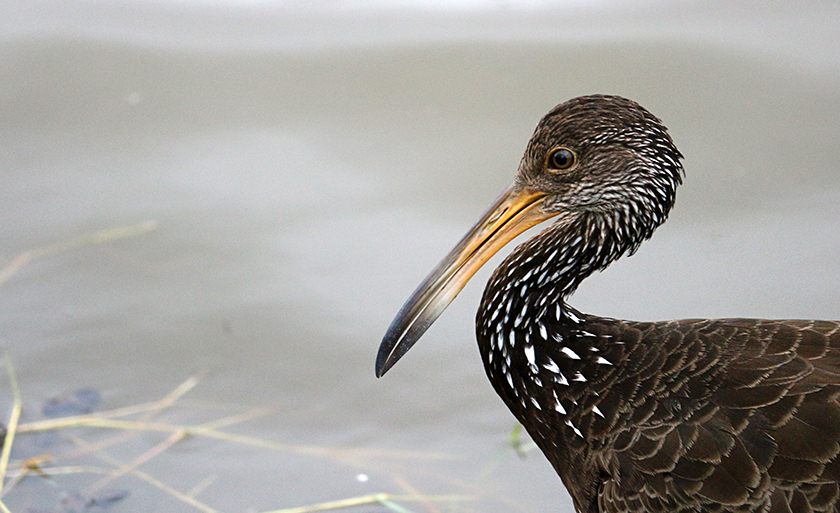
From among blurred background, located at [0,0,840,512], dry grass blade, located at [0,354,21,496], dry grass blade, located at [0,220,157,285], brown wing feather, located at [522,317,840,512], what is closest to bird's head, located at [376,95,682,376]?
brown wing feather, located at [522,317,840,512]

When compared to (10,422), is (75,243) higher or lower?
higher

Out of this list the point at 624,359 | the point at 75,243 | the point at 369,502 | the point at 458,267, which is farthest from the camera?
the point at 75,243

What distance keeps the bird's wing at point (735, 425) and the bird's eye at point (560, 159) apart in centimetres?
53

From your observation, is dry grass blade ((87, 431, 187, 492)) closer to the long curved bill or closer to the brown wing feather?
the long curved bill

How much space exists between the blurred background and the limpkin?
93cm

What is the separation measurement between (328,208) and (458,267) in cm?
208

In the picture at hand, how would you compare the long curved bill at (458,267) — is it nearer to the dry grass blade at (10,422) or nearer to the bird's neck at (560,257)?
the bird's neck at (560,257)

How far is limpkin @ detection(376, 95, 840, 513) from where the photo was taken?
7.27 feet

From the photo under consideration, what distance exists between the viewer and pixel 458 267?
2672mm

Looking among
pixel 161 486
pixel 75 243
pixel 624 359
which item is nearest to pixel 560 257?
pixel 624 359

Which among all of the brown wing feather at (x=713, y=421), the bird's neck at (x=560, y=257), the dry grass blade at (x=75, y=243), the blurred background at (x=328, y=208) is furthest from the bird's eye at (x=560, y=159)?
the dry grass blade at (x=75, y=243)

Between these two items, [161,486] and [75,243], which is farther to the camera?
[75,243]

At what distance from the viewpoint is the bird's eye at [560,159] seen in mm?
2592

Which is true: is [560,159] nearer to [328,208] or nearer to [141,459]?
[141,459]
